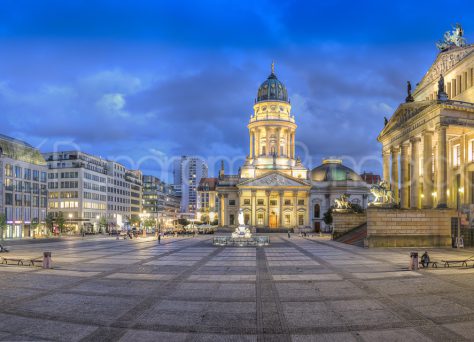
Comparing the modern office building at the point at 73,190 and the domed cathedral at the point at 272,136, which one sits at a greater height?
the domed cathedral at the point at 272,136

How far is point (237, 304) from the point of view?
1873 cm

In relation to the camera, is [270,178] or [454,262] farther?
[270,178]

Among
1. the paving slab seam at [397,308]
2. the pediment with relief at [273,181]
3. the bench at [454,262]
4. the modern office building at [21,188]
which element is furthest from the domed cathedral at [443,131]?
the modern office building at [21,188]

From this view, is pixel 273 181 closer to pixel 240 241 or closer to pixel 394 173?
pixel 394 173

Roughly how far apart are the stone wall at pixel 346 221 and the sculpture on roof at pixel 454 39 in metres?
27.5

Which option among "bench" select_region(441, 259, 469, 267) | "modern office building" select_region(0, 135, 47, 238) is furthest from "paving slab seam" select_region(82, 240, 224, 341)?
Result: "modern office building" select_region(0, 135, 47, 238)

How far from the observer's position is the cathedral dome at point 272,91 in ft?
485

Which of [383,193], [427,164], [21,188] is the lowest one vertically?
[383,193]

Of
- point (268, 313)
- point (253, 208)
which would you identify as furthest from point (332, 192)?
point (268, 313)

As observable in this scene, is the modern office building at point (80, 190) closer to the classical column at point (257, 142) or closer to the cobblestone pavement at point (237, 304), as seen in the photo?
the classical column at point (257, 142)

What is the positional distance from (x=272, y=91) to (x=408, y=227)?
4119 inches

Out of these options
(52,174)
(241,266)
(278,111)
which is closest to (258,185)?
(278,111)

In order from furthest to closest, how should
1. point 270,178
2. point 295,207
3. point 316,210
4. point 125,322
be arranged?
point 316,210
point 295,207
point 270,178
point 125,322

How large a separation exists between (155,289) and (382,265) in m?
17.6
